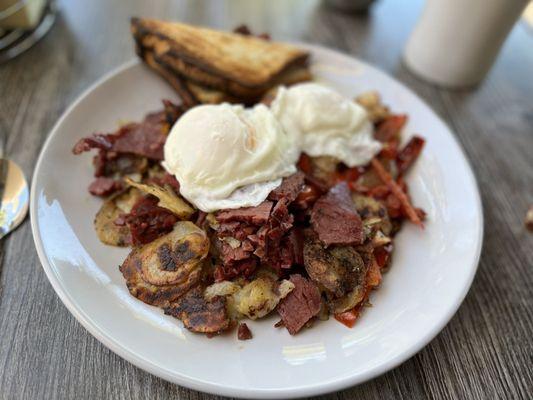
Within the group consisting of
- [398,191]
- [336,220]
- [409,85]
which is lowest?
[409,85]

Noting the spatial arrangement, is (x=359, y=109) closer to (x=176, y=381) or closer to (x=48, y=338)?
(x=176, y=381)

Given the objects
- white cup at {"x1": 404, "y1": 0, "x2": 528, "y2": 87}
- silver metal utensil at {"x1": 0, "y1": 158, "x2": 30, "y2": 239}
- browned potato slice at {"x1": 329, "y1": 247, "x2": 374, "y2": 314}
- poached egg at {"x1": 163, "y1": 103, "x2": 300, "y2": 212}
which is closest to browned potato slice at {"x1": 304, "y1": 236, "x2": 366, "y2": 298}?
browned potato slice at {"x1": 329, "y1": 247, "x2": 374, "y2": 314}

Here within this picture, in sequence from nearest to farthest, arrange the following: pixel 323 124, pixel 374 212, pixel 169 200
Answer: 1. pixel 169 200
2. pixel 374 212
3. pixel 323 124

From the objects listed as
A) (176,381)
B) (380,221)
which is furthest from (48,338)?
(380,221)

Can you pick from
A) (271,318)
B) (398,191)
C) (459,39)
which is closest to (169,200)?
(271,318)

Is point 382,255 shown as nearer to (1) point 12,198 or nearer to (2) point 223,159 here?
(2) point 223,159
